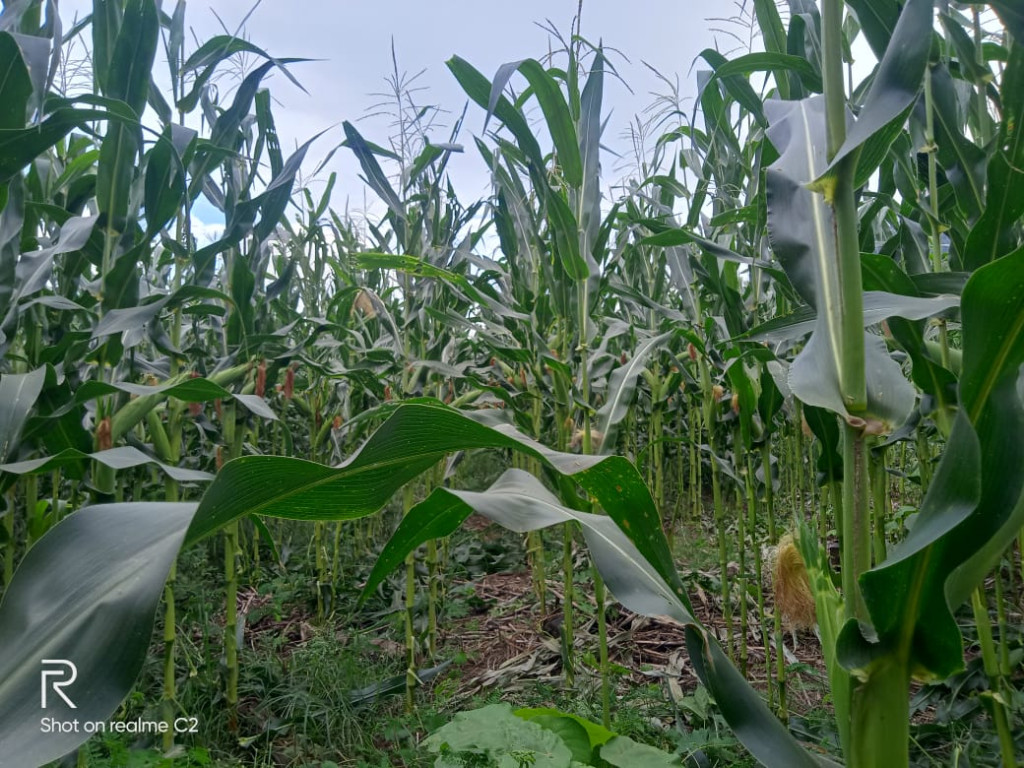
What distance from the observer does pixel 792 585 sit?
2039 millimetres

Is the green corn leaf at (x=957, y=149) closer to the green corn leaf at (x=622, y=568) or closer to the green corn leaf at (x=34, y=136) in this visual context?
the green corn leaf at (x=622, y=568)

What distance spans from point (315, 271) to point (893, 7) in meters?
3.24

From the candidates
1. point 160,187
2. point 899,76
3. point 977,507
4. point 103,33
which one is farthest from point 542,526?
point 103,33

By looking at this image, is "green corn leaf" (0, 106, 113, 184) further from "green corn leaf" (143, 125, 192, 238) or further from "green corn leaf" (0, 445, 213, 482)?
"green corn leaf" (0, 445, 213, 482)

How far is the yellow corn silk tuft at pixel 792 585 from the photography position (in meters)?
1.99

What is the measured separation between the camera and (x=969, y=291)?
703 millimetres

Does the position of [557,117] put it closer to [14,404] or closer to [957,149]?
[957,149]

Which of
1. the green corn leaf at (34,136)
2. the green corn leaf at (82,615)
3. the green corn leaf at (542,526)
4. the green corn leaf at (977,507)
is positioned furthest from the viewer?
the green corn leaf at (34,136)

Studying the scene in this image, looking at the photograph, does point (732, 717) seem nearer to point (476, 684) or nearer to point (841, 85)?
point (841, 85)

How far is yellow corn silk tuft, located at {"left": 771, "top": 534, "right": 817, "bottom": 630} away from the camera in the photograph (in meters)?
1.99

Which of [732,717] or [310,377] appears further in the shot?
[310,377]

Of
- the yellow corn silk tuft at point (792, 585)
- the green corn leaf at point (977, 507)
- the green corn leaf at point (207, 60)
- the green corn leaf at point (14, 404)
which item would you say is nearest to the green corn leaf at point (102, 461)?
the green corn leaf at point (14, 404)

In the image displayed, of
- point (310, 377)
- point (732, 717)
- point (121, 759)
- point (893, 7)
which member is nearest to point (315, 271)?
point (310, 377)

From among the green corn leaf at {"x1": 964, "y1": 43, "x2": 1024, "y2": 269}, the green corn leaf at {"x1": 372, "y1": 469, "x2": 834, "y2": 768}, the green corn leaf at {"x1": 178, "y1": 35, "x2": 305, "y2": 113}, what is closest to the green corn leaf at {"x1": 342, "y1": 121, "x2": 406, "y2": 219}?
the green corn leaf at {"x1": 178, "y1": 35, "x2": 305, "y2": 113}
